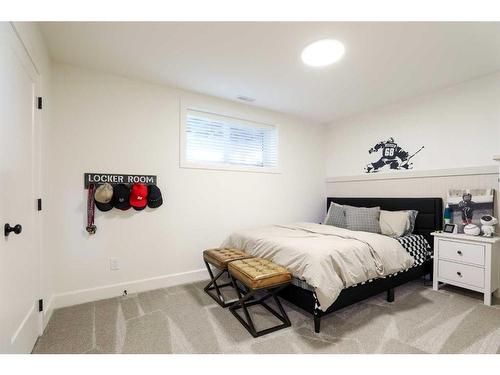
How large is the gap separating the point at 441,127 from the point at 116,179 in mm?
3928

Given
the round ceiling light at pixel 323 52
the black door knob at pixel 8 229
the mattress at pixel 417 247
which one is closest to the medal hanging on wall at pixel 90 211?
the black door knob at pixel 8 229

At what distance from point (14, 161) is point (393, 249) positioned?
3096mm

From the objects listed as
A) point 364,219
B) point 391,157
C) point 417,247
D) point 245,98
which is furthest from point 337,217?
point 245,98

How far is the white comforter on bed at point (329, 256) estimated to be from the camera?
1.82 metres

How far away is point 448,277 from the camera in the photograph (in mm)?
2533

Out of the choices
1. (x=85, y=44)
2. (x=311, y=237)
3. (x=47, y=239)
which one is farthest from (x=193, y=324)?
(x=85, y=44)

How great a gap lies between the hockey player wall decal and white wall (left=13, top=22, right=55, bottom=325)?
158 inches

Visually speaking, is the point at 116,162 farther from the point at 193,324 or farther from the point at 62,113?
the point at 193,324

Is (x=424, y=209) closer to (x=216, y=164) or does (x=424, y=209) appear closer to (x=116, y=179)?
(x=216, y=164)

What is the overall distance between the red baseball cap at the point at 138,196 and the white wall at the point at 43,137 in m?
0.72

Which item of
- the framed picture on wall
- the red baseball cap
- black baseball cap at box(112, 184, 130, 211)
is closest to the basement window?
the red baseball cap

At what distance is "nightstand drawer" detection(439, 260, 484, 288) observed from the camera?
Result: 7.61 ft

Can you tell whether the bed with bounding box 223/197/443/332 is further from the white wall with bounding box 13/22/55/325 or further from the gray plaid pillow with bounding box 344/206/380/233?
the white wall with bounding box 13/22/55/325

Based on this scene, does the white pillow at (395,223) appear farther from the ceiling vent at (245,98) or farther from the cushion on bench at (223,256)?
the ceiling vent at (245,98)
